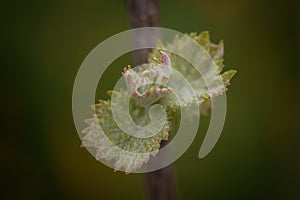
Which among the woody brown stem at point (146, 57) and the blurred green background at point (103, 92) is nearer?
the woody brown stem at point (146, 57)

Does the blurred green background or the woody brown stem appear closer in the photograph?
the woody brown stem

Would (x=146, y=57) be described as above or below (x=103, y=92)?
below

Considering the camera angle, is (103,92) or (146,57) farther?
(103,92)
